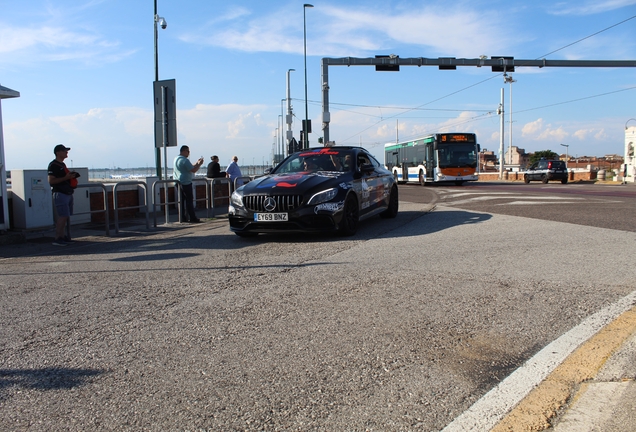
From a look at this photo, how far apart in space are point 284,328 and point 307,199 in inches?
189

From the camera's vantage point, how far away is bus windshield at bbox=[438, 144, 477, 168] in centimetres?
3266

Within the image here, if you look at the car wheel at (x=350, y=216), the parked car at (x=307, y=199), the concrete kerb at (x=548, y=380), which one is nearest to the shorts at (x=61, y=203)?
the parked car at (x=307, y=199)

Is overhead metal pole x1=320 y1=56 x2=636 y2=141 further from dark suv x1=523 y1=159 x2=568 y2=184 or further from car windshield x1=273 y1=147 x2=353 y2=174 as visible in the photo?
car windshield x1=273 y1=147 x2=353 y2=174

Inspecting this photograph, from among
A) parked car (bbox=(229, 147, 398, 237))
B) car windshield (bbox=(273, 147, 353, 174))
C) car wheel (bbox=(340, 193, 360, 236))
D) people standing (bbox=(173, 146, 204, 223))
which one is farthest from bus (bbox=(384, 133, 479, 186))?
car wheel (bbox=(340, 193, 360, 236))

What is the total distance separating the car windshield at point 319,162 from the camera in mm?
10395

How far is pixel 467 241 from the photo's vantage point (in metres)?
8.55

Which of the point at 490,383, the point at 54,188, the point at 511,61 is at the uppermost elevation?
the point at 511,61

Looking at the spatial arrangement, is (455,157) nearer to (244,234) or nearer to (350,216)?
(350,216)

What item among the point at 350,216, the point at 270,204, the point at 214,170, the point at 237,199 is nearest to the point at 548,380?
the point at 270,204

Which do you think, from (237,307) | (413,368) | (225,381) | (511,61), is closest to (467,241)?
(237,307)

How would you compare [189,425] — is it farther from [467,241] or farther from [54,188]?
[54,188]

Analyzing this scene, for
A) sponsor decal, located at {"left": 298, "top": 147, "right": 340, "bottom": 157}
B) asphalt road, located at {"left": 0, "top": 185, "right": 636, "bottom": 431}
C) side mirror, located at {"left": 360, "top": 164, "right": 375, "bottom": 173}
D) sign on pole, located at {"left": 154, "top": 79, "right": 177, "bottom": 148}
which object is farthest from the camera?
sign on pole, located at {"left": 154, "top": 79, "right": 177, "bottom": 148}

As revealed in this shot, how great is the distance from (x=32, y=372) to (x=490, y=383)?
273cm

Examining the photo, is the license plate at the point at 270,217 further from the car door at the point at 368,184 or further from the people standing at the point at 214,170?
the people standing at the point at 214,170
